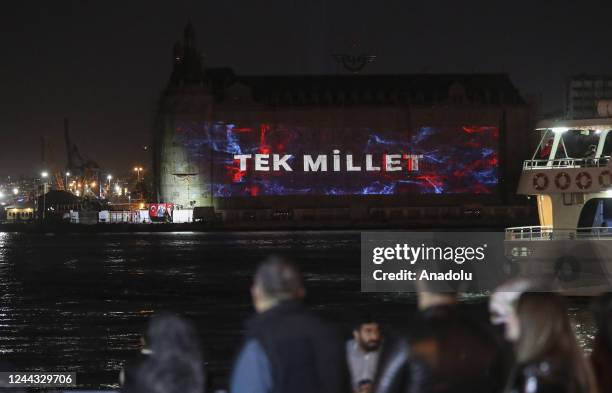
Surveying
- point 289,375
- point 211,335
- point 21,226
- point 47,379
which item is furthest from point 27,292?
point 21,226

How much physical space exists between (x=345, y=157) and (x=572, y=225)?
86.9 meters

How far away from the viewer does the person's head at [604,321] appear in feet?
20.4

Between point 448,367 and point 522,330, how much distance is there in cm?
44

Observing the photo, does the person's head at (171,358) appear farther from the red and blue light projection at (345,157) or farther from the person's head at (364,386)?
the red and blue light projection at (345,157)

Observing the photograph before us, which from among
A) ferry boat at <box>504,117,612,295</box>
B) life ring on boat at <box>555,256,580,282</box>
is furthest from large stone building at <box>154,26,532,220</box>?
life ring on boat at <box>555,256,580,282</box>

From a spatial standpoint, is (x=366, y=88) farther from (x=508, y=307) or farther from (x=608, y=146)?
(x=508, y=307)

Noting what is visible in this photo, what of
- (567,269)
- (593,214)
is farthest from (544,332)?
(593,214)

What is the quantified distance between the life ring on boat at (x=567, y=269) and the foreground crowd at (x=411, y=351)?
2522cm

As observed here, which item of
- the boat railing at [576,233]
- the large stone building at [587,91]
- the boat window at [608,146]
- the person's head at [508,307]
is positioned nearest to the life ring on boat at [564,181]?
the boat railing at [576,233]

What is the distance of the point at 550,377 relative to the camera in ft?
18.3

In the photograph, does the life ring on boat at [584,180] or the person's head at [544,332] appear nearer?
the person's head at [544,332]

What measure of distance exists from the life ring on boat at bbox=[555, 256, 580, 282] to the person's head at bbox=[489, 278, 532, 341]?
82.1 ft

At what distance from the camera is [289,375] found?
5918 mm

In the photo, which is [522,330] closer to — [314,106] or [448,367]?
[448,367]
